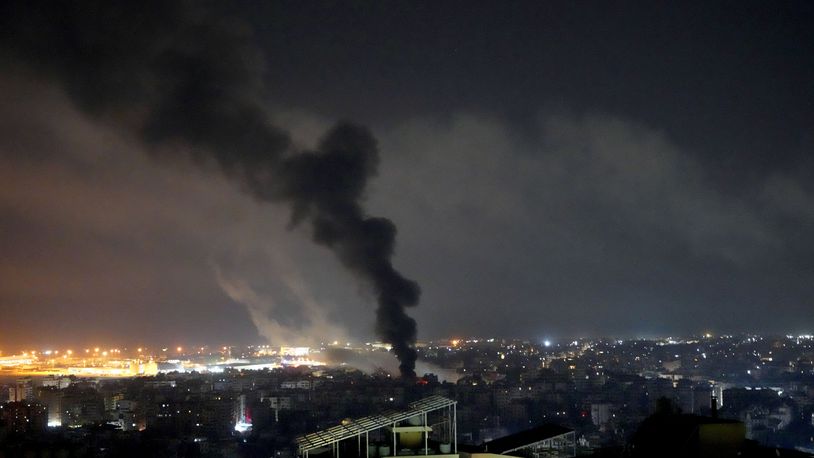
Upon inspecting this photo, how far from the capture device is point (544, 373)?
184 ft

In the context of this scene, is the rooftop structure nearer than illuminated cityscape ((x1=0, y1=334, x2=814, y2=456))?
Yes

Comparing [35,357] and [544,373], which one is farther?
[35,357]

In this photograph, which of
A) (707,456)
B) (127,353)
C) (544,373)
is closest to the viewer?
(707,456)

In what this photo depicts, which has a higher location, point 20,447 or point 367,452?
point 367,452

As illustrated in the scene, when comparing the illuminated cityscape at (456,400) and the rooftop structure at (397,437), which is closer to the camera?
the rooftop structure at (397,437)

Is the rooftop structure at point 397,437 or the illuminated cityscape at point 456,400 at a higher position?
the rooftop structure at point 397,437

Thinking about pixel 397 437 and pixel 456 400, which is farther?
pixel 456 400

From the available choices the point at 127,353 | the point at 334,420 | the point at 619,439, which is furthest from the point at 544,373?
the point at 127,353

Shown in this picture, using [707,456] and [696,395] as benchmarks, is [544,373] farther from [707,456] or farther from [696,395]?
[707,456]

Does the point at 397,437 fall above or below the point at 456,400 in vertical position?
above

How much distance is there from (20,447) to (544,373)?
3967 cm

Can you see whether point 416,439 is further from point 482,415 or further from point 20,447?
point 482,415

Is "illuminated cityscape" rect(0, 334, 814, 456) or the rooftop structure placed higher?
the rooftop structure

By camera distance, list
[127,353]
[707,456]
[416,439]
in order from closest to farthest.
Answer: [707,456] → [416,439] → [127,353]
